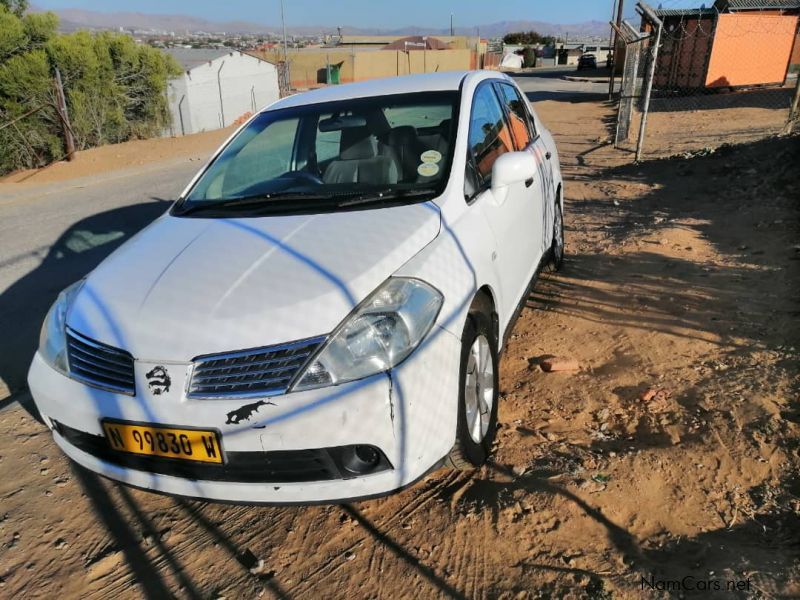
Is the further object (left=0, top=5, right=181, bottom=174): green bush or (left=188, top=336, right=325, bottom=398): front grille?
(left=0, top=5, right=181, bottom=174): green bush

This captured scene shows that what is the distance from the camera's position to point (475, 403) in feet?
8.86

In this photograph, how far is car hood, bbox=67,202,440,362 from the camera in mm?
2158

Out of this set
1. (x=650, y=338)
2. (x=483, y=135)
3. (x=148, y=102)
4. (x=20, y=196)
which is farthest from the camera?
(x=148, y=102)

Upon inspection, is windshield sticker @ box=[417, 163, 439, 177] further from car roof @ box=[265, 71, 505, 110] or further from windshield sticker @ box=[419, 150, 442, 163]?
car roof @ box=[265, 71, 505, 110]

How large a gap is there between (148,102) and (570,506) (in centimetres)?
2050

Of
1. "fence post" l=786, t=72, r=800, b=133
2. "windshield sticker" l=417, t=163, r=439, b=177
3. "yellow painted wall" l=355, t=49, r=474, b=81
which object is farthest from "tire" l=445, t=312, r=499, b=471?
"yellow painted wall" l=355, t=49, r=474, b=81

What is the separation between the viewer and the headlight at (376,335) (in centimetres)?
210

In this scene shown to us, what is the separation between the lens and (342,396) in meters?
2.07

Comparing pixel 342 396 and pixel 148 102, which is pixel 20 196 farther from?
pixel 342 396

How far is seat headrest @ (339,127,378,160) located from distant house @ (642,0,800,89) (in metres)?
23.1

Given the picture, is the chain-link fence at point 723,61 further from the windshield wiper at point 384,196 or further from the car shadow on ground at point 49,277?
the windshield wiper at point 384,196

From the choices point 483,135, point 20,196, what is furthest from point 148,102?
point 483,135

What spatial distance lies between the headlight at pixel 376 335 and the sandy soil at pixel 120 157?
42.9 ft

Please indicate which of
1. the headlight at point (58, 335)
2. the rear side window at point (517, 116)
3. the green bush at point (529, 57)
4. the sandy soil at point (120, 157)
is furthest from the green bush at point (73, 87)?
the green bush at point (529, 57)
